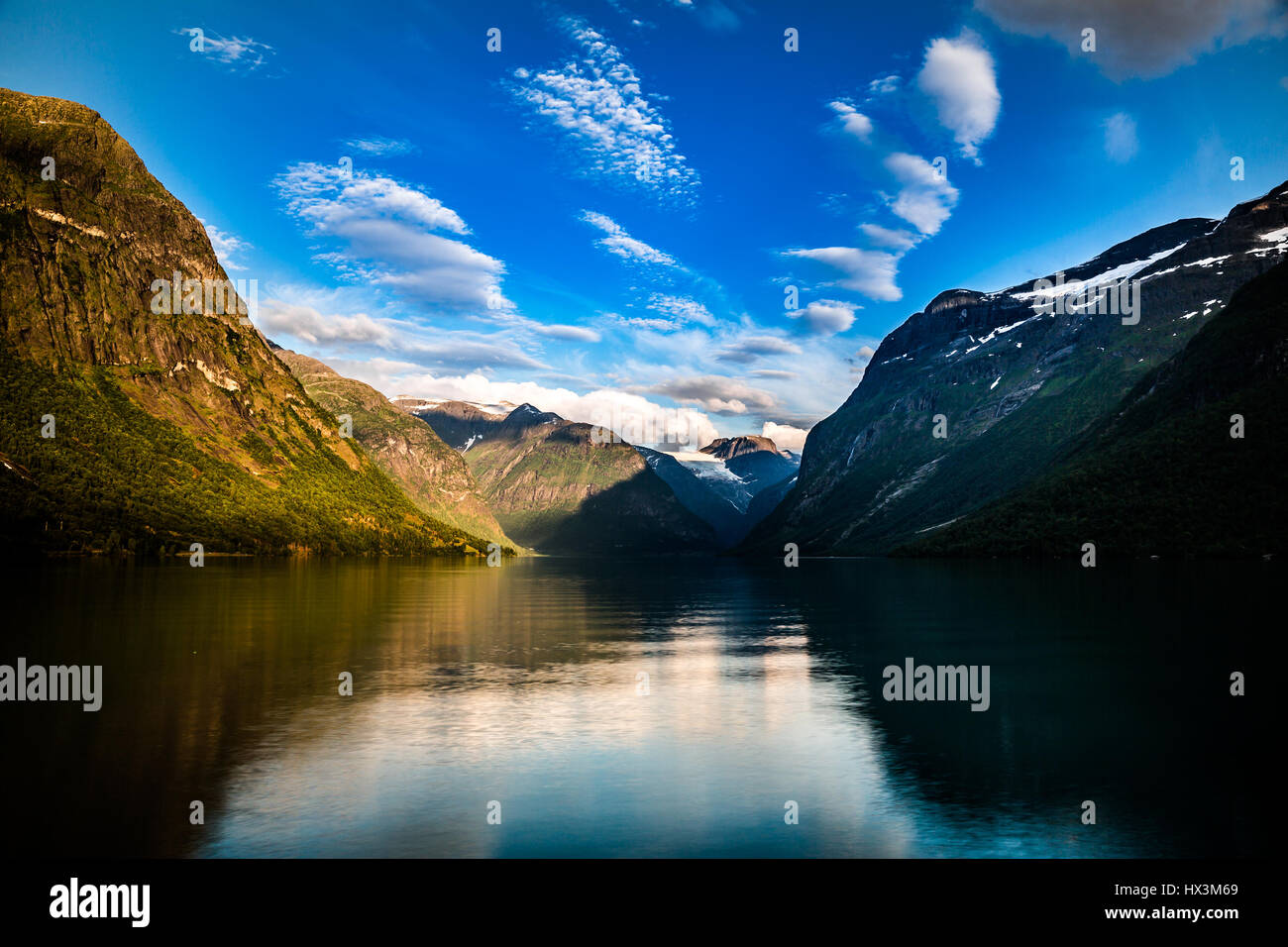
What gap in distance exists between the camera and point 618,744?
34.8 m

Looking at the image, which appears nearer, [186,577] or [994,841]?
[994,841]

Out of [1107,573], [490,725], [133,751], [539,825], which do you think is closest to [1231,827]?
[539,825]

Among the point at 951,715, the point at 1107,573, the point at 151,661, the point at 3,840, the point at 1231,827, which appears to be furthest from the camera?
the point at 1107,573

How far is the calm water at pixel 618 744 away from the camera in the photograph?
2373cm

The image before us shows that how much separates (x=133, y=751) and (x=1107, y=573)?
608ft

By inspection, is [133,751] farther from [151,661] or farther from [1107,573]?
[1107,573]

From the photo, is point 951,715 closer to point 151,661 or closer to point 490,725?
point 490,725

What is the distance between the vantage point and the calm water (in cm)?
2373

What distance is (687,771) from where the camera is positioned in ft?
101
